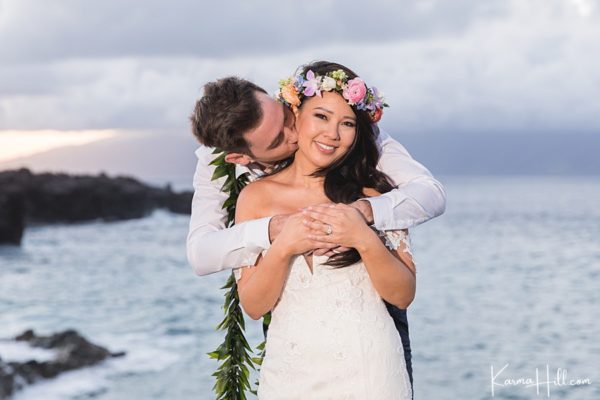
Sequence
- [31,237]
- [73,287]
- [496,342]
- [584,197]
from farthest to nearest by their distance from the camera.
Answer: [584,197] → [31,237] → [73,287] → [496,342]

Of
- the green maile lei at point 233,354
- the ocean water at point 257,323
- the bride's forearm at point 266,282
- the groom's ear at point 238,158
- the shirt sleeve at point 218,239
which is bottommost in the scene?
the ocean water at point 257,323

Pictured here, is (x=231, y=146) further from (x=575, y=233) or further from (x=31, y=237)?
(x=575, y=233)

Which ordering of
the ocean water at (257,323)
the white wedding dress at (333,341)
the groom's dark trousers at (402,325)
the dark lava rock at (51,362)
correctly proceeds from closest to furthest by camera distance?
1. the white wedding dress at (333,341)
2. the groom's dark trousers at (402,325)
3. the dark lava rock at (51,362)
4. the ocean water at (257,323)

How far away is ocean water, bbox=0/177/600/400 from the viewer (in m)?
16.2

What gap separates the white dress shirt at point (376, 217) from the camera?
2.84m

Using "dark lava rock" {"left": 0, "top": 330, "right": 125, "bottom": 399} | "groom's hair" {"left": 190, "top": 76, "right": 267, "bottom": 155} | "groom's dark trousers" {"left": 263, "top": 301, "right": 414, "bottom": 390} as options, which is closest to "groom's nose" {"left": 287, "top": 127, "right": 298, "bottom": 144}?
"groom's hair" {"left": 190, "top": 76, "right": 267, "bottom": 155}

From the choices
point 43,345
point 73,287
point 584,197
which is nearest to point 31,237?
point 73,287

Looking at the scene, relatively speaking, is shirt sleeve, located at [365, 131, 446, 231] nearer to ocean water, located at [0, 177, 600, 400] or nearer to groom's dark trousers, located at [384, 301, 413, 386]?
groom's dark trousers, located at [384, 301, 413, 386]

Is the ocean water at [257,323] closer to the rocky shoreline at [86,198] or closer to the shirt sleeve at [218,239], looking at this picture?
the rocky shoreline at [86,198]

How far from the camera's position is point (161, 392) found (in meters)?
15.5

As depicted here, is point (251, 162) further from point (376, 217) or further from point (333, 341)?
point (333, 341)

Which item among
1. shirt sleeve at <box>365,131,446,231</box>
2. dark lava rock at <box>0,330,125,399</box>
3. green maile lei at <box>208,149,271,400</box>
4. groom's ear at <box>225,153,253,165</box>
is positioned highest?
groom's ear at <box>225,153,253,165</box>

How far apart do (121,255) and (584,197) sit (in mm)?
44036

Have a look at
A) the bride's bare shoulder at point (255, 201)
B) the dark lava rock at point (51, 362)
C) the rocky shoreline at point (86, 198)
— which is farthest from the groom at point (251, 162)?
the rocky shoreline at point (86, 198)
